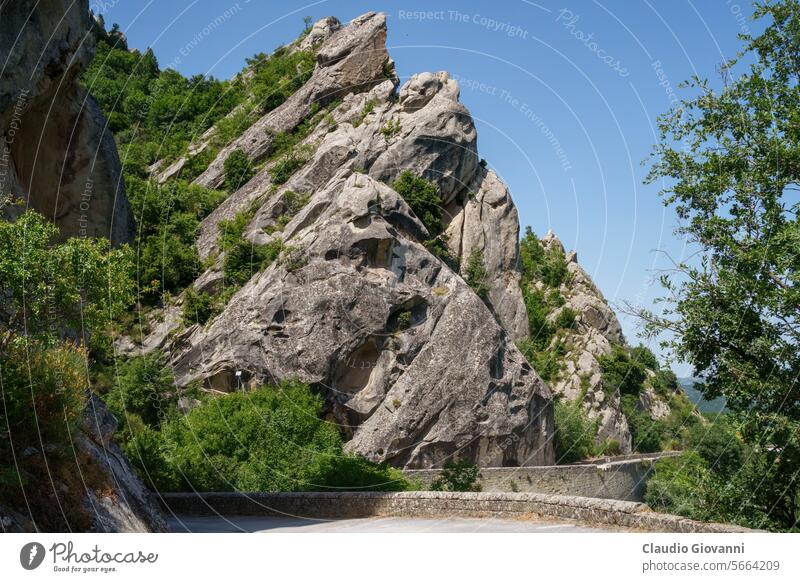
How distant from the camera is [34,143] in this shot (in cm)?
2841


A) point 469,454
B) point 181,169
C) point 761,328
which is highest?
point 181,169

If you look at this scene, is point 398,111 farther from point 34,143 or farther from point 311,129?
point 34,143

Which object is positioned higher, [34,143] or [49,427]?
[34,143]

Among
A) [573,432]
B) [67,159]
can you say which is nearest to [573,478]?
[573,432]

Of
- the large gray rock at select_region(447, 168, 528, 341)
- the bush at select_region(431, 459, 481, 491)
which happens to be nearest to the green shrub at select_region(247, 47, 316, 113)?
the large gray rock at select_region(447, 168, 528, 341)

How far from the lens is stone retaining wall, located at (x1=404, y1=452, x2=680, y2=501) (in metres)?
39.1

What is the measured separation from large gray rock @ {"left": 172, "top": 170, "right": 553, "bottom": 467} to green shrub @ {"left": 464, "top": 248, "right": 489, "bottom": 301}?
34.6 ft

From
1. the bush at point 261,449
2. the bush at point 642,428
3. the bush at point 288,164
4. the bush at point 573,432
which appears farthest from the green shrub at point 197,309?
the bush at point 642,428

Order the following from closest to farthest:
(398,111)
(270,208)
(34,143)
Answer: (34,143), (270,208), (398,111)

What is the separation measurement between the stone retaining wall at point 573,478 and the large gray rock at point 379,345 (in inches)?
107

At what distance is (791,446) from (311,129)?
1879 inches

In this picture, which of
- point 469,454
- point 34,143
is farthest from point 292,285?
point 34,143

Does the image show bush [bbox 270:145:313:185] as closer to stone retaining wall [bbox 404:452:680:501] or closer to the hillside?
the hillside

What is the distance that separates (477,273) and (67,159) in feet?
103
